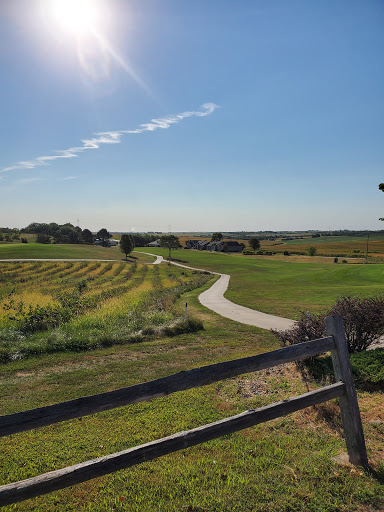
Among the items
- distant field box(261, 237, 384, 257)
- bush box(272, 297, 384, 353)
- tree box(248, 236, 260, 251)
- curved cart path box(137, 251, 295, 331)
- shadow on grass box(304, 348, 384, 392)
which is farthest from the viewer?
tree box(248, 236, 260, 251)

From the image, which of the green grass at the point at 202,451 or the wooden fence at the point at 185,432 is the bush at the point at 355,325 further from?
the wooden fence at the point at 185,432

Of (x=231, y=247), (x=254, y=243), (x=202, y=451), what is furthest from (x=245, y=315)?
(x=231, y=247)

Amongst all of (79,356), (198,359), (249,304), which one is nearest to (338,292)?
→ (249,304)

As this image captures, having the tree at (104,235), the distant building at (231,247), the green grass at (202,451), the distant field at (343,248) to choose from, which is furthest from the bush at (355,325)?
the tree at (104,235)

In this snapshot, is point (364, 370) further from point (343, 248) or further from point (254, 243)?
point (343, 248)

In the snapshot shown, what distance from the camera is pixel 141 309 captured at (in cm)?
2083

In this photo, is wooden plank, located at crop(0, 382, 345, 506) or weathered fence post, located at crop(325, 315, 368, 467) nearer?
wooden plank, located at crop(0, 382, 345, 506)

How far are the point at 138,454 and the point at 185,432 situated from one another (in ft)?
1.67

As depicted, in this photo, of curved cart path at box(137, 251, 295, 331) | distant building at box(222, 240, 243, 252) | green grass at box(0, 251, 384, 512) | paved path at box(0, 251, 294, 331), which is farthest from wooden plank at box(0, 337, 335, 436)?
distant building at box(222, 240, 243, 252)

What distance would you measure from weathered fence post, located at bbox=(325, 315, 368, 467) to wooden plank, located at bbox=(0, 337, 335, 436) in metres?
0.13

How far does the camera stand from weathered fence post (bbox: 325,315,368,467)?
393 centimetres

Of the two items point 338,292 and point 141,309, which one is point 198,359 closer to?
point 141,309

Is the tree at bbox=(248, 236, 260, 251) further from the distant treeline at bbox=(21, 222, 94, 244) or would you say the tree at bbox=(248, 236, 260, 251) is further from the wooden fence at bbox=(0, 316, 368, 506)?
the wooden fence at bbox=(0, 316, 368, 506)

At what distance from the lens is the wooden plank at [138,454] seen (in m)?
2.62
